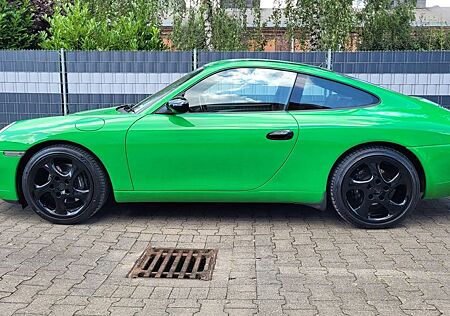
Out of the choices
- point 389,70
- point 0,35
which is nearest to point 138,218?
point 389,70

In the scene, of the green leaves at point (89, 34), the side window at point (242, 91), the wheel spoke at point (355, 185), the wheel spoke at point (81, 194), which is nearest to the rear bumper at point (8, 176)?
the wheel spoke at point (81, 194)

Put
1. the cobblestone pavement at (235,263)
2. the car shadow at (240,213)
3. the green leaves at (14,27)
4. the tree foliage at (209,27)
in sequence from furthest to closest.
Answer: the tree foliage at (209,27), the green leaves at (14,27), the car shadow at (240,213), the cobblestone pavement at (235,263)

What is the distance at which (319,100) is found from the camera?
4570 mm

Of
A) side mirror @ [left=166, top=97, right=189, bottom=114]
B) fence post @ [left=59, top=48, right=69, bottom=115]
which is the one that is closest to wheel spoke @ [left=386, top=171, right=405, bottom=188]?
side mirror @ [left=166, top=97, right=189, bottom=114]

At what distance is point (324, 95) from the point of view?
4574 mm

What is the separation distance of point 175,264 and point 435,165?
250 centimetres

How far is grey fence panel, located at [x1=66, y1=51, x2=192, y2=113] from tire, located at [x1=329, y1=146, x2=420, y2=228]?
449 centimetres

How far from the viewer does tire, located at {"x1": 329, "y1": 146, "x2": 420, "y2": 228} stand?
442cm

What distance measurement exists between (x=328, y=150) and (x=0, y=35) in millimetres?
7558

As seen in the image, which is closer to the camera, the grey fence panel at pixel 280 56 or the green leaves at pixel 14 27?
the grey fence panel at pixel 280 56

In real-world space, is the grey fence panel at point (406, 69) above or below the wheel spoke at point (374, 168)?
above

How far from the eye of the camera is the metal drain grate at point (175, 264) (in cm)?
361

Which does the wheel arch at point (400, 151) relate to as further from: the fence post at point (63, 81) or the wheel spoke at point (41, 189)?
the fence post at point (63, 81)

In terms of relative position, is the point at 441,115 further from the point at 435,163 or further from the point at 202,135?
the point at 202,135
